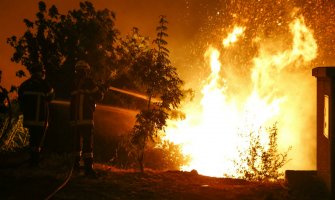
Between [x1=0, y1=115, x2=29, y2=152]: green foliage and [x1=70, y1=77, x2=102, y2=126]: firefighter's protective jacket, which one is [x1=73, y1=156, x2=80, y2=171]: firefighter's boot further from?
[x1=0, y1=115, x2=29, y2=152]: green foliage

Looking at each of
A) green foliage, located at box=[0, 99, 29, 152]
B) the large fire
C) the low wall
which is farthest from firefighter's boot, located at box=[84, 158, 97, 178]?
the large fire

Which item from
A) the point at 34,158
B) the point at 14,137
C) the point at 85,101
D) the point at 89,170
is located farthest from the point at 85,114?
the point at 14,137

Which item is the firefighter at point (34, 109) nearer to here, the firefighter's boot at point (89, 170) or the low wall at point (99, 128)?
the firefighter's boot at point (89, 170)

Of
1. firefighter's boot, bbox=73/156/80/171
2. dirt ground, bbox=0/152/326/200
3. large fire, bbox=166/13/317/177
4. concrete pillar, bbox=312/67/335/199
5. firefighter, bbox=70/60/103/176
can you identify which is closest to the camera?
dirt ground, bbox=0/152/326/200

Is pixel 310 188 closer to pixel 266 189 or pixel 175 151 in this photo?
pixel 266 189

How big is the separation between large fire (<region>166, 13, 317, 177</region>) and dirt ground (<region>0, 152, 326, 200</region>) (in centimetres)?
655

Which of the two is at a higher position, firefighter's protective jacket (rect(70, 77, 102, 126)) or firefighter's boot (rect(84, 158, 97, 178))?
firefighter's protective jacket (rect(70, 77, 102, 126))

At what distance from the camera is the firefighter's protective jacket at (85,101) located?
8.52 m

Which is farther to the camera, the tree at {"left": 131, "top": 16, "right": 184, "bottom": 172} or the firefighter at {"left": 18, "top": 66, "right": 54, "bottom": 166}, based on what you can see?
the tree at {"left": 131, "top": 16, "right": 184, "bottom": 172}

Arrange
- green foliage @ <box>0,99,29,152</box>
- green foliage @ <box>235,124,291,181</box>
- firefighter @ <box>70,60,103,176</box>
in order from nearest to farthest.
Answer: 1. firefighter @ <box>70,60,103,176</box>
2. green foliage @ <box>235,124,291,181</box>
3. green foliage @ <box>0,99,29,152</box>

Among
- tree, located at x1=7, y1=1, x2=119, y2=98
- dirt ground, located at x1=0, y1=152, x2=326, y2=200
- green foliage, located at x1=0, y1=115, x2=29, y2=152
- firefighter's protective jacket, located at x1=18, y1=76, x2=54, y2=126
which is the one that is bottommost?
dirt ground, located at x1=0, y1=152, x2=326, y2=200

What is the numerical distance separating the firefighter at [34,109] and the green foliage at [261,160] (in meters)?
5.80

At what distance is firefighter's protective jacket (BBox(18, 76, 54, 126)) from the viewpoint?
29.3 ft

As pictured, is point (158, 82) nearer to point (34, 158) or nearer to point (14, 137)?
point (34, 158)
